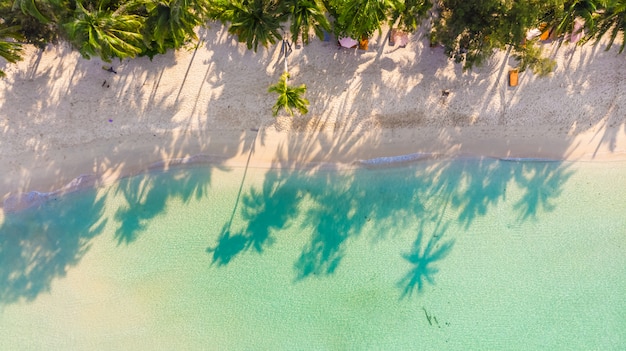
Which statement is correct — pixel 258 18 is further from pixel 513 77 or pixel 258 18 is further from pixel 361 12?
pixel 513 77

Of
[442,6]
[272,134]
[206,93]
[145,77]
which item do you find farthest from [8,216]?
[442,6]

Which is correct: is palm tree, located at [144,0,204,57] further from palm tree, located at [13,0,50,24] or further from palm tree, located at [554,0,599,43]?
palm tree, located at [554,0,599,43]

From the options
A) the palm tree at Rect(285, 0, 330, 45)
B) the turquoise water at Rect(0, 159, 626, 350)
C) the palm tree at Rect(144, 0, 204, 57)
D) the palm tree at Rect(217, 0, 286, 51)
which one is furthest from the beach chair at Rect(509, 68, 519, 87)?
the palm tree at Rect(144, 0, 204, 57)

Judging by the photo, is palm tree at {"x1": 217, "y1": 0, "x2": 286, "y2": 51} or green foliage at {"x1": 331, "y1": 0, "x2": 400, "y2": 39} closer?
green foliage at {"x1": 331, "y1": 0, "x2": 400, "y2": 39}

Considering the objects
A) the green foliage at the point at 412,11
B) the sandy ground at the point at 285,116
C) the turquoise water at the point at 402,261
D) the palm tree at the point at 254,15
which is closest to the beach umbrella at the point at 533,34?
the sandy ground at the point at 285,116

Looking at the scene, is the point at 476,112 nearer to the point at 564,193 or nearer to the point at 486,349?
the point at 564,193

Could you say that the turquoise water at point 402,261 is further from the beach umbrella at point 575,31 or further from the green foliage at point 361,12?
the green foliage at point 361,12

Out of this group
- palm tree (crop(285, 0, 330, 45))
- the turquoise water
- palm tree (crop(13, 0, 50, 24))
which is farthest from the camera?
the turquoise water
